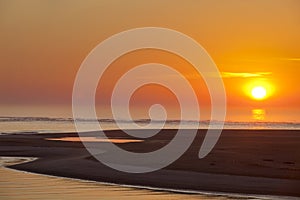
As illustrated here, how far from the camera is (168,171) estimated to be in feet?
66.2

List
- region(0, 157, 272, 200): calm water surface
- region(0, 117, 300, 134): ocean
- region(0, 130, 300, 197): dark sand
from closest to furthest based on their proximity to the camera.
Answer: region(0, 157, 272, 200): calm water surface → region(0, 130, 300, 197): dark sand → region(0, 117, 300, 134): ocean

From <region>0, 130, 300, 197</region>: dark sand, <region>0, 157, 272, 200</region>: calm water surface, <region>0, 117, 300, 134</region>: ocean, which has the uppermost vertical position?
<region>0, 117, 300, 134</region>: ocean

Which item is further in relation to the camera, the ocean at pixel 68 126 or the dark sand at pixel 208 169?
the ocean at pixel 68 126

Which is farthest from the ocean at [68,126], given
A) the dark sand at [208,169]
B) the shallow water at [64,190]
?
the shallow water at [64,190]

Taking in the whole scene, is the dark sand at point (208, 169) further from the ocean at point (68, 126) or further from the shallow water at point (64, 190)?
the ocean at point (68, 126)

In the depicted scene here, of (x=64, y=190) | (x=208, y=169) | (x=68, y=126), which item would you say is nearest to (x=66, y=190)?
(x=64, y=190)

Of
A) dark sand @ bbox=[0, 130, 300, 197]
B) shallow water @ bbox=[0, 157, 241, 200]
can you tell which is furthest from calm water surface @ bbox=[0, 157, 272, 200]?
dark sand @ bbox=[0, 130, 300, 197]

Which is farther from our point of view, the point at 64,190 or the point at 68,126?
the point at 68,126

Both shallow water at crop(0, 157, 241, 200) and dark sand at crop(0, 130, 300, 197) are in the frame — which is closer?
shallow water at crop(0, 157, 241, 200)

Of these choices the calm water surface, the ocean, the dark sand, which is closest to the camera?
the calm water surface

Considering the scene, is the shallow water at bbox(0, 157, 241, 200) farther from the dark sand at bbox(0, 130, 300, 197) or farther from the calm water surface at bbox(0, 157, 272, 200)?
the dark sand at bbox(0, 130, 300, 197)

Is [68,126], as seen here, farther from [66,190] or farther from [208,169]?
[66,190]

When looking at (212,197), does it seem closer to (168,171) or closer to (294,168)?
(168,171)

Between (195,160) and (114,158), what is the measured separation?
392 centimetres
